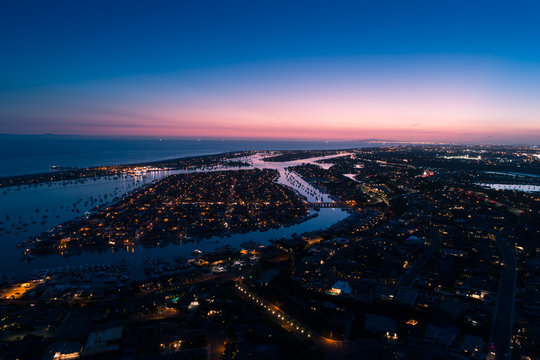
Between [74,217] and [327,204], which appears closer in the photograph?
[74,217]

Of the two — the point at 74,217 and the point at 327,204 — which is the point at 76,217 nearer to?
the point at 74,217

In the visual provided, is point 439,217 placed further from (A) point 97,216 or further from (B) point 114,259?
(A) point 97,216

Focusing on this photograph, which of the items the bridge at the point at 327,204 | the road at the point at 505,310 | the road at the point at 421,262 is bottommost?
the road at the point at 505,310

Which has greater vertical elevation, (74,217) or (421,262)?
(74,217)

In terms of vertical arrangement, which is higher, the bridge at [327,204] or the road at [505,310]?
the bridge at [327,204]

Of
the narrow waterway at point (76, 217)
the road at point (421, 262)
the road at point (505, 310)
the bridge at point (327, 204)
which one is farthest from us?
the bridge at point (327, 204)

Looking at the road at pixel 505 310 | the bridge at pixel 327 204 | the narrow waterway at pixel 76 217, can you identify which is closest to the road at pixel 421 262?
the road at pixel 505 310

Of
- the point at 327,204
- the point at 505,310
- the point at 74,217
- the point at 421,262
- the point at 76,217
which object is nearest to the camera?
the point at 505,310

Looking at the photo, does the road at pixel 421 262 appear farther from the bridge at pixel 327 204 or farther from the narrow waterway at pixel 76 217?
the bridge at pixel 327 204

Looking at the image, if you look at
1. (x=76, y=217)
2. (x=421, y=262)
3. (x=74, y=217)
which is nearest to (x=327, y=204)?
(x=421, y=262)
